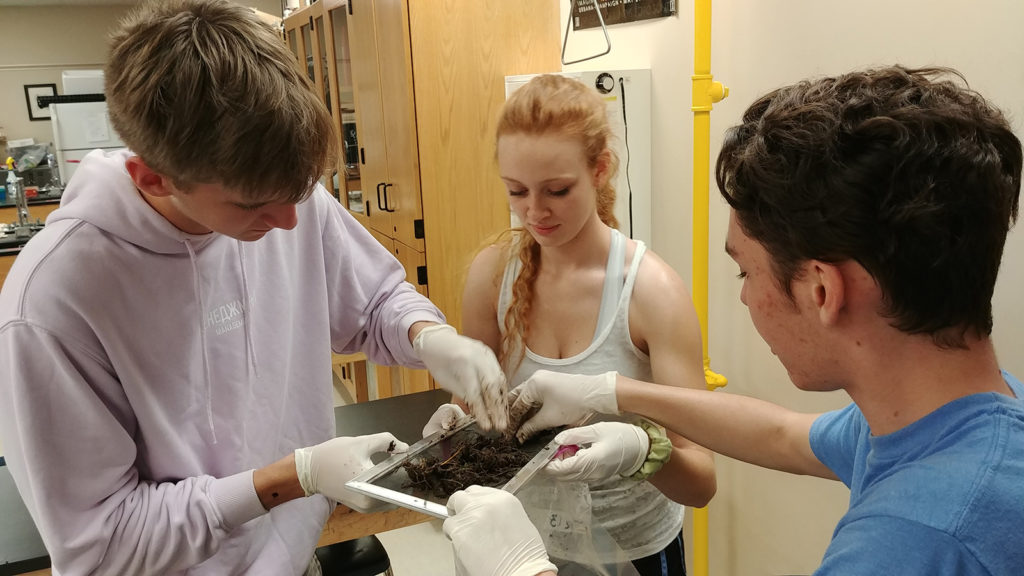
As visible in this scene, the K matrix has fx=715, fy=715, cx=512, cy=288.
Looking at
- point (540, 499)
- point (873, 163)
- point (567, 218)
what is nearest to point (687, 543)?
point (540, 499)

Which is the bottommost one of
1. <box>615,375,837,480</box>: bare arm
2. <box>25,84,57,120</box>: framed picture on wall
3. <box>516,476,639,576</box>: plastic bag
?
<box>516,476,639,576</box>: plastic bag

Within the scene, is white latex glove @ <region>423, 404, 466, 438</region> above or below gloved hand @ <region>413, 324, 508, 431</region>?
below

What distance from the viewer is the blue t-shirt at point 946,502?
67cm

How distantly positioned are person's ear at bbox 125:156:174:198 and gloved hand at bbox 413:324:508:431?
1.89ft

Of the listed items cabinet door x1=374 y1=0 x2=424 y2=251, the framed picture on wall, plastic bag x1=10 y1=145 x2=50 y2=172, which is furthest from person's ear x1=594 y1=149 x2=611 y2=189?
the framed picture on wall

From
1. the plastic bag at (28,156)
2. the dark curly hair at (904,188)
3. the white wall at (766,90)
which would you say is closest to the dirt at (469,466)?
the dark curly hair at (904,188)

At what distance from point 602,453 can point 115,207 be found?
0.85m

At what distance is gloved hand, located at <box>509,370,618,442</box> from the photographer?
134 cm

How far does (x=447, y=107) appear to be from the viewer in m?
2.73

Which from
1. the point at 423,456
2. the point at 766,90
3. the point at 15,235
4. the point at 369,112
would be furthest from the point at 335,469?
the point at 15,235

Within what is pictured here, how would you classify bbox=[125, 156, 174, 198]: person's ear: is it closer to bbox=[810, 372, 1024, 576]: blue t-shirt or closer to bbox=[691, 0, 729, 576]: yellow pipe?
bbox=[810, 372, 1024, 576]: blue t-shirt

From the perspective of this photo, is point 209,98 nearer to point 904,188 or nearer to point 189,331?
point 189,331

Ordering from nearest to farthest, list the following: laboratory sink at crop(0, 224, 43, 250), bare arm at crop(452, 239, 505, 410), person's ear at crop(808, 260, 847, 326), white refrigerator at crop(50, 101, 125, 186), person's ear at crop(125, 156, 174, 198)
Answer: person's ear at crop(808, 260, 847, 326)
person's ear at crop(125, 156, 174, 198)
bare arm at crop(452, 239, 505, 410)
laboratory sink at crop(0, 224, 43, 250)
white refrigerator at crop(50, 101, 125, 186)

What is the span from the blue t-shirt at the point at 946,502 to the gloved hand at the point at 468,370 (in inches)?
26.3
